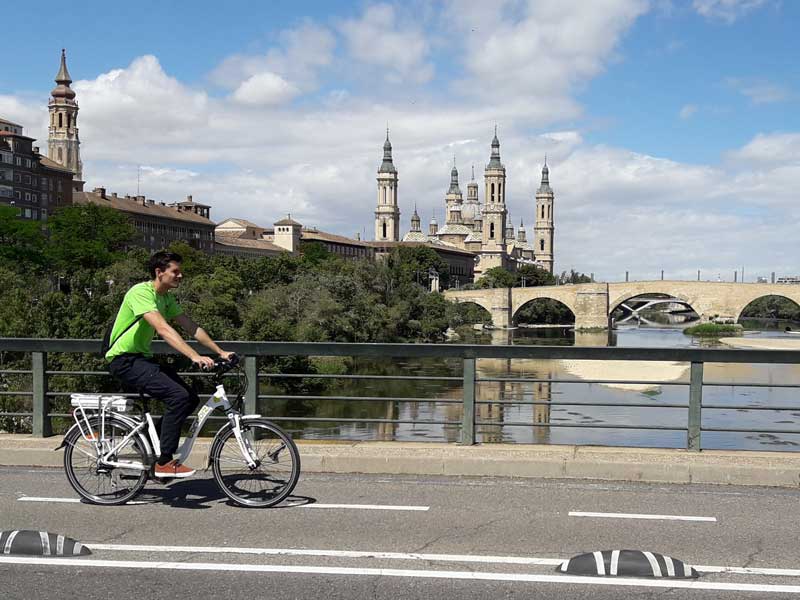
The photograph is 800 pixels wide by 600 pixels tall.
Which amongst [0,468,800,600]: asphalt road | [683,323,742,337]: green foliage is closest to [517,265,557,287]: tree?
[683,323,742,337]: green foliage

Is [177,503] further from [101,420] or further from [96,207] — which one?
[96,207]

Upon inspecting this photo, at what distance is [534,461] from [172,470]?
9.58ft

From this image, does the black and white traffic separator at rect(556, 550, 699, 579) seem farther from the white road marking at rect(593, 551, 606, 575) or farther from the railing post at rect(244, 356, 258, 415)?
the railing post at rect(244, 356, 258, 415)

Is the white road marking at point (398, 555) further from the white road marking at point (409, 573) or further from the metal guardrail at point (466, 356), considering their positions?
the metal guardrail at point (466, 356)

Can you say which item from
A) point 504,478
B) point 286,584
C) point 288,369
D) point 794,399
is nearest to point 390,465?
point 504,478

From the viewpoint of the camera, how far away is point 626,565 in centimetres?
537

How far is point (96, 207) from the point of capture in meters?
93.6

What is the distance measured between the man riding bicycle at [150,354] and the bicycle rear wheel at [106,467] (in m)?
0.18

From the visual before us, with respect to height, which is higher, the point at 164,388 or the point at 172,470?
the point at 164,388

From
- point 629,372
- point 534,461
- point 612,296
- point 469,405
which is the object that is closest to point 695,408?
point 534,461

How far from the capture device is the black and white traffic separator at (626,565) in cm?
532

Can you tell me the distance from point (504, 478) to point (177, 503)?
2619 mm

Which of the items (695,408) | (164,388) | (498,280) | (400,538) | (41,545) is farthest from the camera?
(498,280)

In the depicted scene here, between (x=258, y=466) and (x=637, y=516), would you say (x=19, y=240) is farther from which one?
(x=637, y=516)
